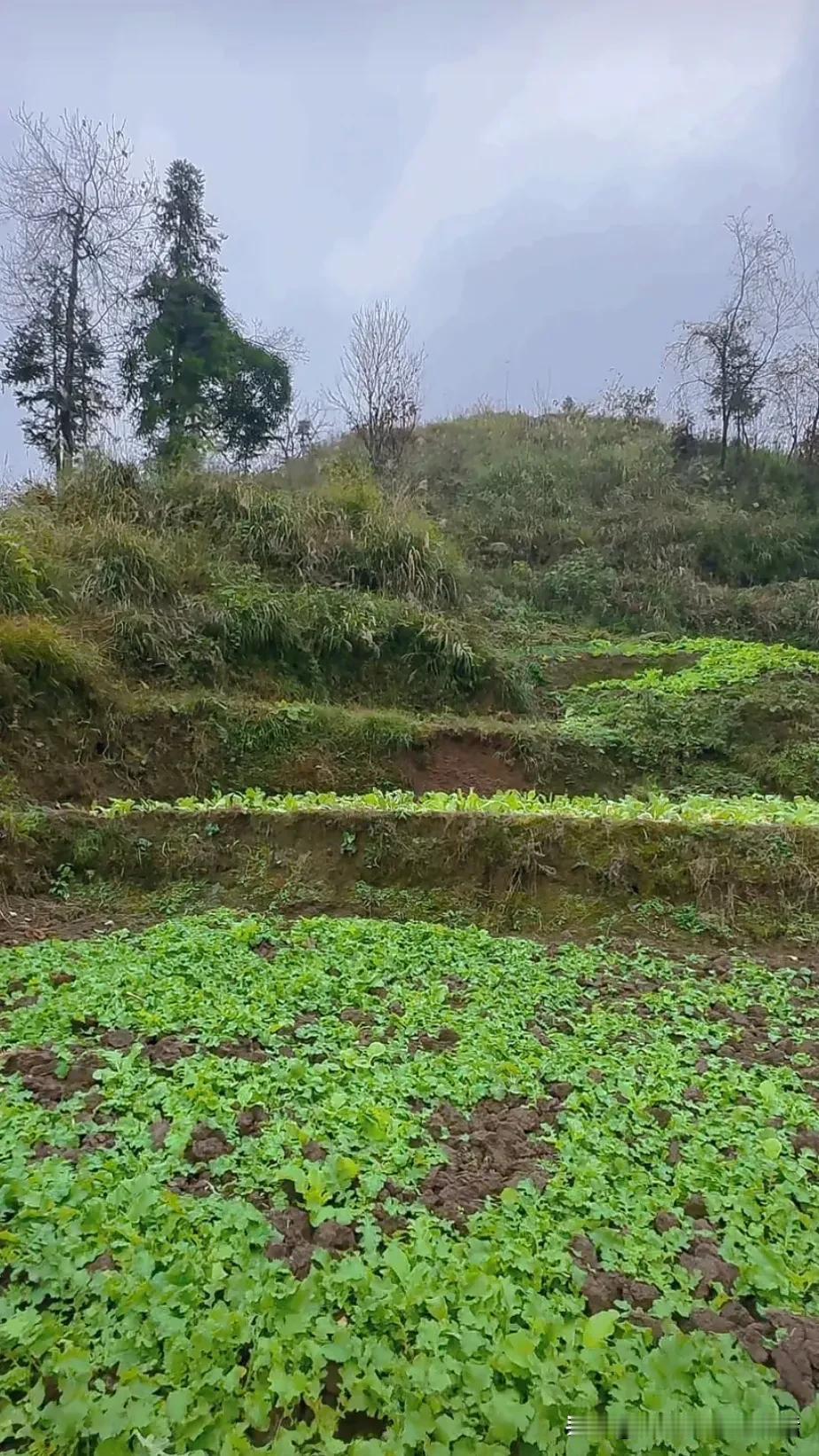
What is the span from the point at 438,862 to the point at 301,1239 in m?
2.79

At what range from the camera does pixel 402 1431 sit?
5.49 feet

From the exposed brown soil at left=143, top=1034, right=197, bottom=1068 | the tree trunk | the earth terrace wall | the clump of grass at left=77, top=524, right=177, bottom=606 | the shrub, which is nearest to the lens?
the exposed brown soil at left=143, top=1034, right=197, bottom=1068

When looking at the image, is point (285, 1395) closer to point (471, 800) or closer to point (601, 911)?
point (601, 911)

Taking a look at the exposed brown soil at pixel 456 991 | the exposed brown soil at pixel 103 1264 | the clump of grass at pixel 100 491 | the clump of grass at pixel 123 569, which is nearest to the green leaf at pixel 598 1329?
the exposed brown soil at pixel 103 1264

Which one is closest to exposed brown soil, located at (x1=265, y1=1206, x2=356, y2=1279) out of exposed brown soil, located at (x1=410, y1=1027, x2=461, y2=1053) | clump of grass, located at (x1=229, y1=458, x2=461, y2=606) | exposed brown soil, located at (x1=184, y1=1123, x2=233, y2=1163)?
exposed brown soil, located at (x1=184, y1=1123, x2=233, y2=1163)

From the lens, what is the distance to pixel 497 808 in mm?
4992

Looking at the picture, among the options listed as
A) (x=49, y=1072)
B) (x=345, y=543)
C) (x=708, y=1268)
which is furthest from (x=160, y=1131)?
(x=345, y=543)

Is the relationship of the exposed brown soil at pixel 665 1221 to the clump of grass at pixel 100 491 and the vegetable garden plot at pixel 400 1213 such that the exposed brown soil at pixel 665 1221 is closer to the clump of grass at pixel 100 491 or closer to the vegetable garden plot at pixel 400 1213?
the vegetable garden plot at pixel 400 1213

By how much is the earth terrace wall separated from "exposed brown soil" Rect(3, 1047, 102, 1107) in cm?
177

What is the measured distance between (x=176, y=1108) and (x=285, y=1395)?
1.03 meters

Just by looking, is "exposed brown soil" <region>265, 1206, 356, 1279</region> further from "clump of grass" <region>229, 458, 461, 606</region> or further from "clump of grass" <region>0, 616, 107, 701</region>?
"clump of grass" <region>229, 458, 461, 606</region>

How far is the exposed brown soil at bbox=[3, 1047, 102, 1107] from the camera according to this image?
2.72 meters

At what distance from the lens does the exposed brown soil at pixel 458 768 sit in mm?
7133

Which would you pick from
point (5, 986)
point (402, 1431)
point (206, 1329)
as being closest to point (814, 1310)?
point (402, 1431)
